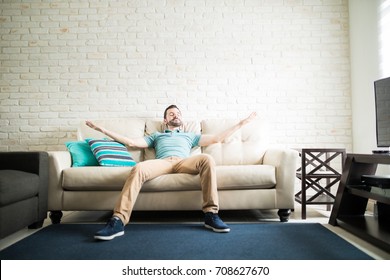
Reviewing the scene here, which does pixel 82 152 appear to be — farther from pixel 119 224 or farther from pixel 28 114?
pixel 28 114

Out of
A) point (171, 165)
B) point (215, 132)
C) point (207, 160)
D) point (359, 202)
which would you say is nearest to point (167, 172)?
point (171, 165)

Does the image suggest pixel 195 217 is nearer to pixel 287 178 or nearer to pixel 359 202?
pixel 287 178

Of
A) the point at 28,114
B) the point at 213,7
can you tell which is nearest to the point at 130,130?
the point at 28,114

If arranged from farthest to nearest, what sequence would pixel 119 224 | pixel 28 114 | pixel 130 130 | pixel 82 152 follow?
pixel 28 114
pixel 130 130
pixel 82 152
pixel 119 224

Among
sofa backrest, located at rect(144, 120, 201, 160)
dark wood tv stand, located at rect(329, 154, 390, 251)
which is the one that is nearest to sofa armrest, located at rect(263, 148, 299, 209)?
dark wood tv stand, located at rect(329, 154, 390, 251)

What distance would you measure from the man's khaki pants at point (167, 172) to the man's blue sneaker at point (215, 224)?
0.04 m

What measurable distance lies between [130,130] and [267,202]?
150 cm

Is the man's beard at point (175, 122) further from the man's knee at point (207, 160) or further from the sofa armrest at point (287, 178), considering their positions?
the sofa armrest at point (287, 178)

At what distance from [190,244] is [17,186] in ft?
3.93

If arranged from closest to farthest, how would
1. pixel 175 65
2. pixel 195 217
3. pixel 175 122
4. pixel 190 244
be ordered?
pixel 190 244 < pixel 195 217 < pixel 175 122 < pixel 175 65

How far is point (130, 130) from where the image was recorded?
108 inches

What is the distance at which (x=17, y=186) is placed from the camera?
1.76 meters

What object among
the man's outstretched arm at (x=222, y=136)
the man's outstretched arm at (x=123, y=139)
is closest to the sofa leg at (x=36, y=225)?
the man's outstretched arm at (x=123, y=139)

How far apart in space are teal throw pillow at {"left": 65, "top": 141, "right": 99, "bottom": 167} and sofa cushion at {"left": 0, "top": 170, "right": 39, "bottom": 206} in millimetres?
409
